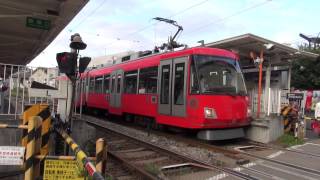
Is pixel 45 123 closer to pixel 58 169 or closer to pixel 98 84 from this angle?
pixel 58 169

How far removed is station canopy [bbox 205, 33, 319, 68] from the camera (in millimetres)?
15000

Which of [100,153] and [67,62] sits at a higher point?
[67,62]

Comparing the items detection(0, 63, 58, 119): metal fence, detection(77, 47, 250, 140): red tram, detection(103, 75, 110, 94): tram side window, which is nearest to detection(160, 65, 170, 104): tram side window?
detection(77, 47, 250, 140): red tram

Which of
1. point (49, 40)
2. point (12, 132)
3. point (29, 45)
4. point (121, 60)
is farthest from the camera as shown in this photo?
point (121, 60)

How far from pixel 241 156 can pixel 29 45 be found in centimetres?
979

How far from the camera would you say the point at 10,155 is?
654cm

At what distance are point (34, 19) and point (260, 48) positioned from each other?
830cm

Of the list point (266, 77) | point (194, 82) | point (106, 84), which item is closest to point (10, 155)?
point (194, 82)

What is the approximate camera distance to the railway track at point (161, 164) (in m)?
8.88

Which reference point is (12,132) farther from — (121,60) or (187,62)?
(121,60)

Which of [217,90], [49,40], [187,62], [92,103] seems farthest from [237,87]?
[92,103]

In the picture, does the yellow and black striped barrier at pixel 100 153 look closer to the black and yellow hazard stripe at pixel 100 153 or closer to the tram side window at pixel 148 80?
the black and yellow hazard stripe at pixel 100 153

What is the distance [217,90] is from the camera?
42.7ft

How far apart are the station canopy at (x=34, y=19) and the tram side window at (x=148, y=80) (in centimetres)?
367
